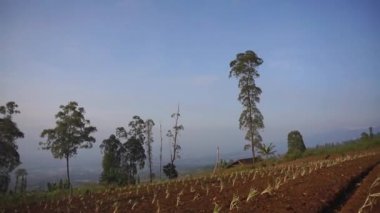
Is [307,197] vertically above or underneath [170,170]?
underneath

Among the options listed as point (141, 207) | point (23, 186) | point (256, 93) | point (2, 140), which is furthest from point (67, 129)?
Answer: point (141, 207)

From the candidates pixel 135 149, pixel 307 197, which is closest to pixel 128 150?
pixel 135 149

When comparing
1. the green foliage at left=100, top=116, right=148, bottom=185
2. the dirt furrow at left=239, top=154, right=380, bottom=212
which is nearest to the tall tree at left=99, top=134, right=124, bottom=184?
the green foliage at left=100, top=116, right=148, bottom=185

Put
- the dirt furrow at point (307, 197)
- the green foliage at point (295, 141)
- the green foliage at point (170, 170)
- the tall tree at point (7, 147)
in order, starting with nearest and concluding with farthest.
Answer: the dirt furrow at point (307, 197), the tall tree at point (7, 147), the green foliage at point (170, 170), the green foliage at point (295, 141)

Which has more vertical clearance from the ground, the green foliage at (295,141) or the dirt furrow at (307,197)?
the green foliage at (295,141)

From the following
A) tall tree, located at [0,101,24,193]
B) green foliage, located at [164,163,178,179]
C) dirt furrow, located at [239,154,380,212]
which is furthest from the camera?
green foliage, located at [164,163,178,179]

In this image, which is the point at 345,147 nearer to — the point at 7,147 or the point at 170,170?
the point at 170,170

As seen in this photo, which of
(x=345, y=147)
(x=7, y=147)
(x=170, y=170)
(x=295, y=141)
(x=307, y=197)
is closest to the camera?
(x=307, y=197)

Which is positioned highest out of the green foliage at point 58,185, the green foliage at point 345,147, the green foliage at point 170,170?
the green foliage at point 345,147

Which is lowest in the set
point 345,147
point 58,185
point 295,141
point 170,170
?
point 58,185

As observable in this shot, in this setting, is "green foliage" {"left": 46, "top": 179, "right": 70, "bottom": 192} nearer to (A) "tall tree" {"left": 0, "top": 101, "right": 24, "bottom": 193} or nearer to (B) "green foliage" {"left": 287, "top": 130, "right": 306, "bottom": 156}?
(A) "tall tree" {"left": 0, "top": 101, "right": 24, "bottom": 193}

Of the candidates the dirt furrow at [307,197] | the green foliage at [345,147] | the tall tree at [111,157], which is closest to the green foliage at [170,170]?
the tall tree at [111,157]

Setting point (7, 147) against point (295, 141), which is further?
point (295, 141)

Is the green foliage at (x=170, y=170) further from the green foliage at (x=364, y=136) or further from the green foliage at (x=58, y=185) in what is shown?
the green foliage at (x=364, y=136)
